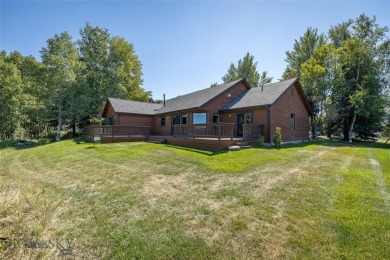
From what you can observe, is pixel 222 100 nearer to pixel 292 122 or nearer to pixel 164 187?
pixel 292 122

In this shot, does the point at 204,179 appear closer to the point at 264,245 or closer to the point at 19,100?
the point at 264,245

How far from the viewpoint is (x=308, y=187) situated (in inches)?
219

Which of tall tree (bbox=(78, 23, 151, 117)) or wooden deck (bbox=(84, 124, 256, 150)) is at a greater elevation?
tall tree (bbox=(78, 23, 151, 117))

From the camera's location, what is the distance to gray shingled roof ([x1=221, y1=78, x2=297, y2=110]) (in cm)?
1460

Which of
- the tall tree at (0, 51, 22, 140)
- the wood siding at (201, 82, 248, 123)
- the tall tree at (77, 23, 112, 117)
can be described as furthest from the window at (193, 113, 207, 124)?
the tall tree at (0, 51, 22, 140)

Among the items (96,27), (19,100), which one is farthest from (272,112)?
(19,100)

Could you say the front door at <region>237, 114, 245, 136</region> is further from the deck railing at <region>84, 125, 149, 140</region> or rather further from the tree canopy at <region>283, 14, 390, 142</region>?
the tree canopy at <region>283, 14, 390, 142</region>

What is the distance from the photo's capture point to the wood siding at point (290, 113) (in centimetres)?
1470

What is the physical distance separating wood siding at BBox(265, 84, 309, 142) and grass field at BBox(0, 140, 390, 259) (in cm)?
755

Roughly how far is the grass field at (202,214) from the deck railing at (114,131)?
953 centimetres

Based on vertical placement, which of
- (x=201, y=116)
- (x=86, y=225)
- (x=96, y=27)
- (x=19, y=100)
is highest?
(x=96, y=27)

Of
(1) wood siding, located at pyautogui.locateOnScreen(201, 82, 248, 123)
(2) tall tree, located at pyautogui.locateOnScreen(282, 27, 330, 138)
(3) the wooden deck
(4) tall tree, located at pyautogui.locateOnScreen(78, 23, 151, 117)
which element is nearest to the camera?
(3) the wooden deck

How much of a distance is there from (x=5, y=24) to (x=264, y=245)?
12196 mm

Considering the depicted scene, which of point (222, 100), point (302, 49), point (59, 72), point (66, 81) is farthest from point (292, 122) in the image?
point (59, 72)
